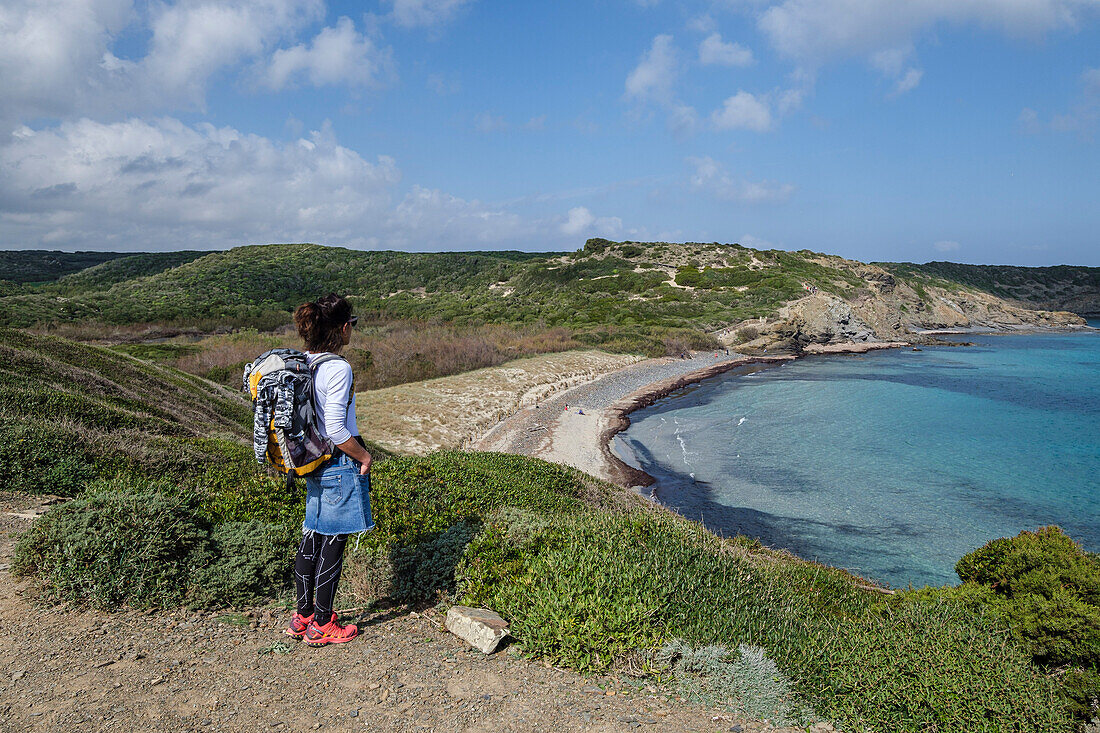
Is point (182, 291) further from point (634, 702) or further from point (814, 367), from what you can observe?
point (634, 702)

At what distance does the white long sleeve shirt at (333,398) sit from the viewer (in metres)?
3.34

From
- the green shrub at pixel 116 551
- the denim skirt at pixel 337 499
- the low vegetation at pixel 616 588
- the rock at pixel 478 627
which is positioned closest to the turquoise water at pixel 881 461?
the low vegetation at pixel 616 588

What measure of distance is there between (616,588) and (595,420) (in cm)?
2018

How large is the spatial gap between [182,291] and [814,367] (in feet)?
183

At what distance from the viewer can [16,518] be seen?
5.52 metres

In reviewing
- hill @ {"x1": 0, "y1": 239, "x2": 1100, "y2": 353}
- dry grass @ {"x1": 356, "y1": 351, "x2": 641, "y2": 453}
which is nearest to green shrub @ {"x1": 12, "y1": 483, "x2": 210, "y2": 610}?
dry grass @ {"x1": 356, "y1": 351, "x2": 641, "y2": 453}

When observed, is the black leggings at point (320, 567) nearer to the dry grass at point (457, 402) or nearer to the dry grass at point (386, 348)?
the dry grass at point (457, 402)

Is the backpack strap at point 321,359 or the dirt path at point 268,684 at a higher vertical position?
the backpack strap at point 321,359

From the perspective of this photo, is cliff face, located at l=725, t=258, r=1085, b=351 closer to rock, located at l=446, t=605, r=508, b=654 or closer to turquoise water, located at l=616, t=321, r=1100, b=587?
turquoise water, located at l=616, t=321, r=1100, b=587

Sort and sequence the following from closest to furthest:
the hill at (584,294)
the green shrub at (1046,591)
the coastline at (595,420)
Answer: the green shrub at (1046,591)
the coastline at (595,420)
the hill at (584,294)

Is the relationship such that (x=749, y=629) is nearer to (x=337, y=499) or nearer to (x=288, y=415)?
(x=337, y=499)

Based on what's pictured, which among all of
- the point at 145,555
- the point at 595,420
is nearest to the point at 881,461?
the point at 595,420

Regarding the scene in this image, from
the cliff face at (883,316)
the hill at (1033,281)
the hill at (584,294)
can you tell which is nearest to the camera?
the hill at (584,294)

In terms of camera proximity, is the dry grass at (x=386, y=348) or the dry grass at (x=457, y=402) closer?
the dry grass at (x=457, y=402)
